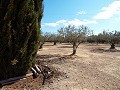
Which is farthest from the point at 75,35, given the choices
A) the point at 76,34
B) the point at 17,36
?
the point at 17,36

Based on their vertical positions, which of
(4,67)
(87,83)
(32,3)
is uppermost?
(32,3)

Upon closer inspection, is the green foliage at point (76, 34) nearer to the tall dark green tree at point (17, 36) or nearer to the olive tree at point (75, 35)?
the olive tree at point (75, 35)

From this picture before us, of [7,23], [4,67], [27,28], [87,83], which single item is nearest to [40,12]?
[27,28]

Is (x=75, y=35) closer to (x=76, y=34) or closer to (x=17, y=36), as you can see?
(x=76, y=34)

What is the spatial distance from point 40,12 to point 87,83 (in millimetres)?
4573

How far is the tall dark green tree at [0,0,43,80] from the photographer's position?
10711mm

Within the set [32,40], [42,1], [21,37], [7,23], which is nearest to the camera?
[7,23]

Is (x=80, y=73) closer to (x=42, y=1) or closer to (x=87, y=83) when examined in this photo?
(x=87, y=83)

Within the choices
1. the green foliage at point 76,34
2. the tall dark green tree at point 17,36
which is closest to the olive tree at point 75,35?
the green foliage at point 76,34

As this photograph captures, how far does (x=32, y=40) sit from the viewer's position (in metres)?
12.1

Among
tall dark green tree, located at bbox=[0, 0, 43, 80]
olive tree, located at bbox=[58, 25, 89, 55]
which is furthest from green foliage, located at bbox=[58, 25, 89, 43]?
tall dark green tree, located at bbox=[0, 0, 43, 80]

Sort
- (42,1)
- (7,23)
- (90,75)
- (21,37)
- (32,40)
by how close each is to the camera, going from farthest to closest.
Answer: (90,75)
(42,1)
(32,40)
(21,37)
(7,23)

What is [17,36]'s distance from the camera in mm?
11148

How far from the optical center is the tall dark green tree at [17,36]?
35.1ft
